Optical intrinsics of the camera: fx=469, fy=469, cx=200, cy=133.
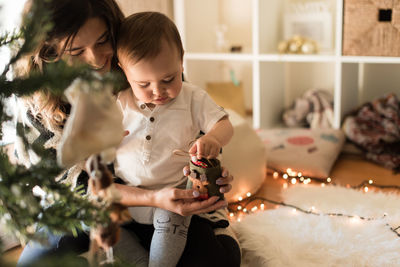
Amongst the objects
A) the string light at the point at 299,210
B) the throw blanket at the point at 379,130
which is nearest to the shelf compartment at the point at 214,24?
the throw blanket at the point at 379,130

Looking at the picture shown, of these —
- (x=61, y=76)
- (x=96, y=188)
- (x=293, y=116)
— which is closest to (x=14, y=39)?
(x=61, y=76)

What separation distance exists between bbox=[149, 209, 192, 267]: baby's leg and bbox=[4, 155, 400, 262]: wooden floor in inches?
22.4

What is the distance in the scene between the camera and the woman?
1093 mm

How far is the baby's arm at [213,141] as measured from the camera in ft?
3.44

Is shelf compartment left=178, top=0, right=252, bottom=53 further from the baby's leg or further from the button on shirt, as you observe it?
the baby's leg

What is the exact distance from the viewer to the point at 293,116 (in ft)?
7.68

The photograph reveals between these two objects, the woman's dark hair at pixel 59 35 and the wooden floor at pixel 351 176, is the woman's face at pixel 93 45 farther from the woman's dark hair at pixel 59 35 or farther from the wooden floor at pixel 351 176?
the wooden floor at pixel 351 176

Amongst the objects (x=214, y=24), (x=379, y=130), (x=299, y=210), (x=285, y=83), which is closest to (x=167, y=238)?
(x=299, y=210)

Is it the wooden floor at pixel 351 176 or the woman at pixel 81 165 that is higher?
the woman at pixel 81 165

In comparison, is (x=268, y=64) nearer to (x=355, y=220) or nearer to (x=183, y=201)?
(x=355, y=220)

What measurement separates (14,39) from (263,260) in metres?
0.84

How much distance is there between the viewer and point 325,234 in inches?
53.3

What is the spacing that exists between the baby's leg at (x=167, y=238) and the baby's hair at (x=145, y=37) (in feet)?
1.23

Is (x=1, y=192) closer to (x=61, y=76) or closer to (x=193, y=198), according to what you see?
(x=61, y=76)
